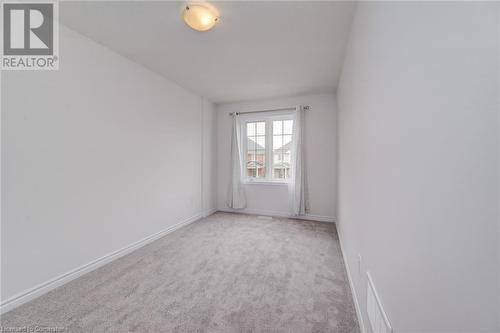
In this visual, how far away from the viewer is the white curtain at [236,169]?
3988 millimetres

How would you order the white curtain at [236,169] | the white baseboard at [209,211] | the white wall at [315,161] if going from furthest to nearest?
the white curtain at [236,169], the white baseboard at [209,211], the white wall at [315,161]

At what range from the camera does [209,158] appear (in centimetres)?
403

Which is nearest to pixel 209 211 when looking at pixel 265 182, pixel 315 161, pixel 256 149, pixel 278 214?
pixel 265 182

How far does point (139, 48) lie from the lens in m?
2.11

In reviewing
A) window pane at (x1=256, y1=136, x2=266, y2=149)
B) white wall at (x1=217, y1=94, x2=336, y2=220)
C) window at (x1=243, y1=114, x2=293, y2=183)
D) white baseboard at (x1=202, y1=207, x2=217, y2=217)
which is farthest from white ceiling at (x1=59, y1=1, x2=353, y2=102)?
white baseboard at (x1=202, y1=207, x2=217, y2=217)

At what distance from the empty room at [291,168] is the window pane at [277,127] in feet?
1.00

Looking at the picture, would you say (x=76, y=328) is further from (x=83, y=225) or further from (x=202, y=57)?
(x=202, y=57)

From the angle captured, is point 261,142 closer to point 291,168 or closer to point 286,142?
point 286,142

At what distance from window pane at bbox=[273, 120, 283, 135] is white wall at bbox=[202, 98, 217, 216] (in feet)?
4.36

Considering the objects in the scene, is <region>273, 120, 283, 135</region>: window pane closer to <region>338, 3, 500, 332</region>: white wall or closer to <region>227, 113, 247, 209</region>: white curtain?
<region>227, 113, 247, 209</region>: white curtain

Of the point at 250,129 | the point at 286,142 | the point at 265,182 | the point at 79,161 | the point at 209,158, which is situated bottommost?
the point at 265,182

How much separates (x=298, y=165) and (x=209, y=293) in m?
2.60

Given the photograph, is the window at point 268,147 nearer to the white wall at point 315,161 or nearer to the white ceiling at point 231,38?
the white wall at point 315,161

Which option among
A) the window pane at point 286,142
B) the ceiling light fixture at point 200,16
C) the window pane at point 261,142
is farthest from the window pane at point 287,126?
the ceiling light fixture at point 200,16
